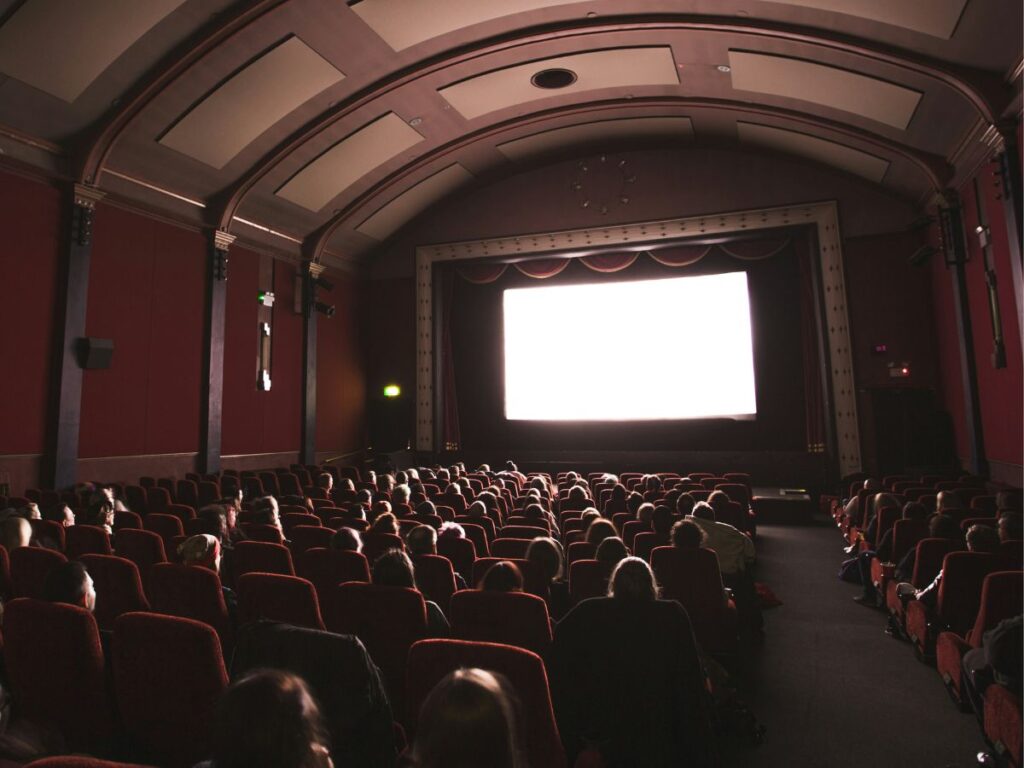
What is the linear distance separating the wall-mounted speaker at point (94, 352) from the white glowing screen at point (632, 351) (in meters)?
8.37

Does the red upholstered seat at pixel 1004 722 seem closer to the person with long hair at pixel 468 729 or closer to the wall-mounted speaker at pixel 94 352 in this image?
the person with long hair at pixel 468 729

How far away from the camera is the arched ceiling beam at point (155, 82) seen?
25.3 feet

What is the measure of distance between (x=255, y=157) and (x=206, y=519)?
8.06 meters

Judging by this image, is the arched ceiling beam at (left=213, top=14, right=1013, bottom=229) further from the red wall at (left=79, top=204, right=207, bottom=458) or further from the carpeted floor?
the carpeted floor

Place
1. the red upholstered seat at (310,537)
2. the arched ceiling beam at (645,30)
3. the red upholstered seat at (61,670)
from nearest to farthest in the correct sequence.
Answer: the red upholstered seat at (61,670), the red upholstered seat at (310,537), the arched ceiling beam at (645,30)

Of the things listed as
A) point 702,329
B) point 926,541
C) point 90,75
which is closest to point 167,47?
Result: point 90,75

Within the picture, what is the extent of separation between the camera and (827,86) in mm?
9391

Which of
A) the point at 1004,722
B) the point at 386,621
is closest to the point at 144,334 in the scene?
the point at 386,621

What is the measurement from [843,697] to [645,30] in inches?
352

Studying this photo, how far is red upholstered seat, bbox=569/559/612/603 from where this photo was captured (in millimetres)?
3457

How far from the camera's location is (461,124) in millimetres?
11820

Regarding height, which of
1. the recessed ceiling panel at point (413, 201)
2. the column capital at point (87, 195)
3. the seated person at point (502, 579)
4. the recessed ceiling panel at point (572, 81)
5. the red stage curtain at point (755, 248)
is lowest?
the seated person at point (502, 579)

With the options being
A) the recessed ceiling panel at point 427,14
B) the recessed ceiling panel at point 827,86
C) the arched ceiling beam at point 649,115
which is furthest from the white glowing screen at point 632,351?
the recessed ceiling panel at point 427,14

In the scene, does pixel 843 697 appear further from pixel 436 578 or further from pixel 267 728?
pixel 267 728
